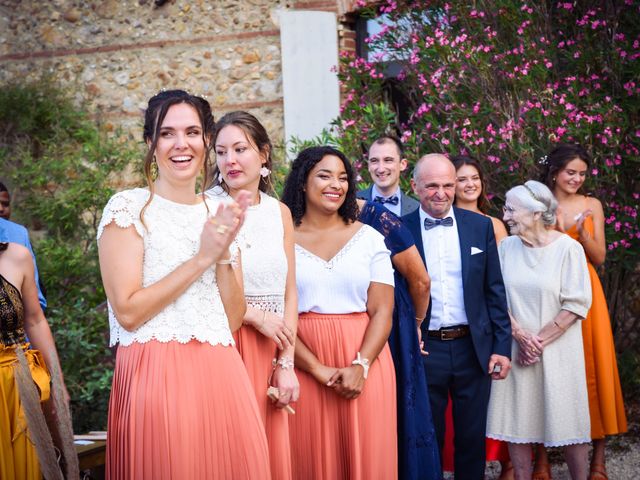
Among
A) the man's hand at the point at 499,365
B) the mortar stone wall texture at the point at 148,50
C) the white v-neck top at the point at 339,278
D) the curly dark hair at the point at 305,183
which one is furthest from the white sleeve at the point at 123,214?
the mortar stone wall texture at the point at 148,50

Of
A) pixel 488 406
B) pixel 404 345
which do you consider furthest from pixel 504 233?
pixel 404 345

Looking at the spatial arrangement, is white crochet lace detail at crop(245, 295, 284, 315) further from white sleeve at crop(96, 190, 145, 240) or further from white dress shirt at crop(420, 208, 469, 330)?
white dress shirt at crop(420, 208, 469, 330)

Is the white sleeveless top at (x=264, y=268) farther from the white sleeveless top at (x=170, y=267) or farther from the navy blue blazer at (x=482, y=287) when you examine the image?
the navy blue blazer at (x=482, y=287)

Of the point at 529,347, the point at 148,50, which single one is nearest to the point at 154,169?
the point at 529,347

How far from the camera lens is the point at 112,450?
2.82 m

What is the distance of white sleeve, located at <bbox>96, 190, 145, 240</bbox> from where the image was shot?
9.14ft

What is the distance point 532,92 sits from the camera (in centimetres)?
663

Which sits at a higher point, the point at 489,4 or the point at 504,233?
the point at 489,4

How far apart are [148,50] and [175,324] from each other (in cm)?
725

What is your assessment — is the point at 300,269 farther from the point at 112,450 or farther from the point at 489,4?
the point at 489,4

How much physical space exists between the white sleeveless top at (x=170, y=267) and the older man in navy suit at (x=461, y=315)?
201cm

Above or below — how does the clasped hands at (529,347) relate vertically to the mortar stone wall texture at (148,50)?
below

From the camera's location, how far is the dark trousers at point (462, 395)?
15.3 ft

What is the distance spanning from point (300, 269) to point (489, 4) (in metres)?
4.12
